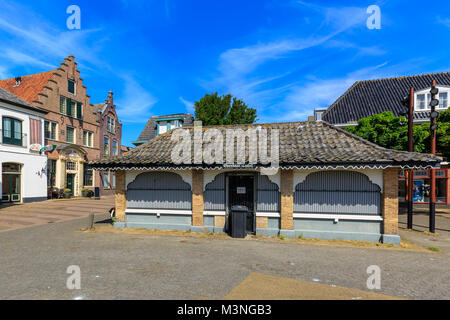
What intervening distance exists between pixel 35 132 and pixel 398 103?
3310cm

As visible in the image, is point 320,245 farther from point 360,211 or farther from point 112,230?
point 112,230

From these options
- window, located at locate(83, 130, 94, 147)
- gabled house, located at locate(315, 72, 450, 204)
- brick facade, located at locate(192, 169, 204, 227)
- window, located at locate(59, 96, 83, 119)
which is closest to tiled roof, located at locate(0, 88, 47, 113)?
window, located at locate(59, 96, 83, 119)

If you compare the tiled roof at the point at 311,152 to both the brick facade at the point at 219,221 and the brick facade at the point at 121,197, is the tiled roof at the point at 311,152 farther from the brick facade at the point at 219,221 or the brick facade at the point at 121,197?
the brick facade at the point at 219,221

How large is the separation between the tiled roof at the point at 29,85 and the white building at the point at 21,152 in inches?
125

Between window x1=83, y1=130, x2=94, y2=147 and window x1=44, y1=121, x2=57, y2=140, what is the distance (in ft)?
13.5

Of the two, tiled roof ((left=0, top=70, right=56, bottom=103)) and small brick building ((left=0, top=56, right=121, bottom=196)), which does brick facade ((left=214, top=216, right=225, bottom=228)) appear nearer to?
small brick building ((left=0, top=56, right=121, bottom=196))

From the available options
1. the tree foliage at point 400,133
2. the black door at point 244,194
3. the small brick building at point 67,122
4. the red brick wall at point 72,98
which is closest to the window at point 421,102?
the tree foliage at point 400,133

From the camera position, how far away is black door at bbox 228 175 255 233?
33.6 ft

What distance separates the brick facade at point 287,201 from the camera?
9602mm

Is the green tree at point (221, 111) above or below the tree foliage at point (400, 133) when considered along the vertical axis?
above

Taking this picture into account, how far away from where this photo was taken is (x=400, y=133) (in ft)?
45.3
